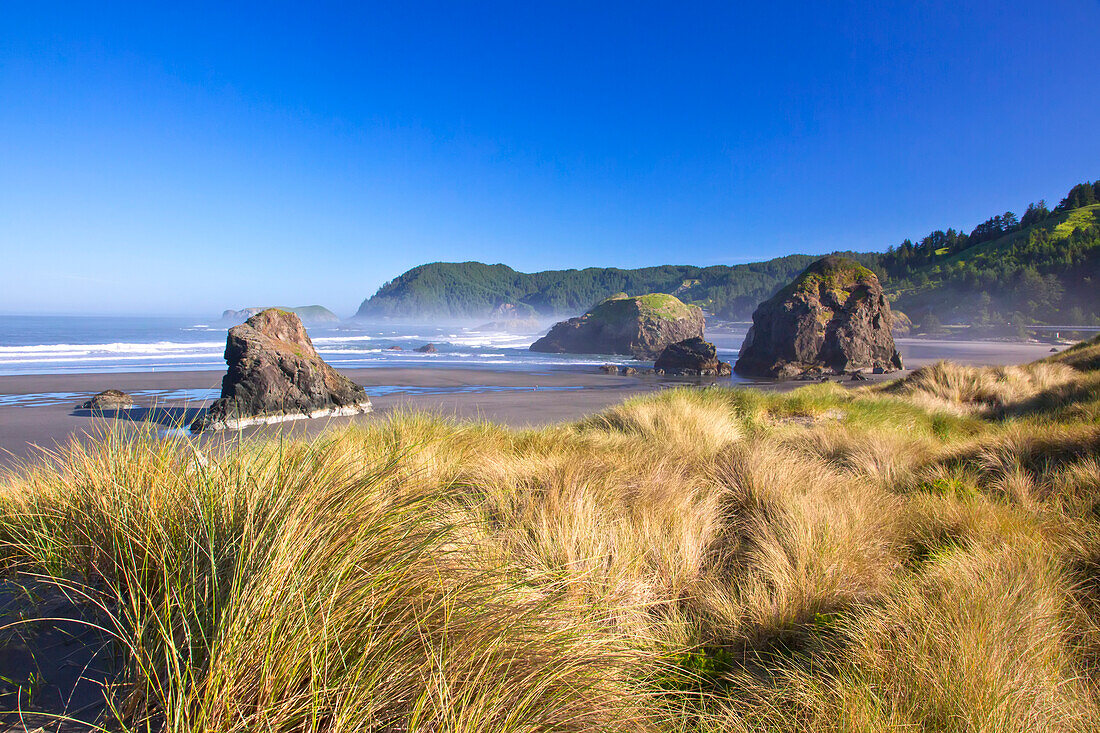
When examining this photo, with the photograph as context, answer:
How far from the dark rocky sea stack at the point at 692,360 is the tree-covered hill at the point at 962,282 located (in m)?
56.0

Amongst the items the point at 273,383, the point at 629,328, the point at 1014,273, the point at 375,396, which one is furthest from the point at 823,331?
the point at 1014,273

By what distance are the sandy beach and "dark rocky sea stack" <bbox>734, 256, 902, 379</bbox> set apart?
510 centimetres

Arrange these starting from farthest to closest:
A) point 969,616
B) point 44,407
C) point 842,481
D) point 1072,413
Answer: point 44,407 < point 1072,413 < point 842,481 < point 969,616

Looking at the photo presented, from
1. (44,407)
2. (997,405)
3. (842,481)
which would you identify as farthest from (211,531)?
(44,407)

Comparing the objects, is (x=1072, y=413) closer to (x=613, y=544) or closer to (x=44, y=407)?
(x=613, y=544)

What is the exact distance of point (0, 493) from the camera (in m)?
3.12

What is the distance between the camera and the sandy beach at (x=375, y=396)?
434 inches

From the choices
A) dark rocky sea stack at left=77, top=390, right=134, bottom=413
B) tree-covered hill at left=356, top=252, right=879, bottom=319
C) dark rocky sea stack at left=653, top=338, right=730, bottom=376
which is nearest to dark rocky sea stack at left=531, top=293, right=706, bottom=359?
dark rocky sea stack at left=653, top=338, right=730, bottom=376

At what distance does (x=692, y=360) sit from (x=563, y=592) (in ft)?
92.1

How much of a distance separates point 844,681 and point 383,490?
2274 millimetres

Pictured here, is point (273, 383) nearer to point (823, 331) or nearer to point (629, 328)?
point (823, 331)

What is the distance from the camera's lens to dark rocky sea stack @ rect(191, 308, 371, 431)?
11672 millimetres

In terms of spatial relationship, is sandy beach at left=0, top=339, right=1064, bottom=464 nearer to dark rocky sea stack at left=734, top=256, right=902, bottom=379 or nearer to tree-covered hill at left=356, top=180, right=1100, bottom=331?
dark rocky sea stack at left=734, top=256, right=902, bottom=379

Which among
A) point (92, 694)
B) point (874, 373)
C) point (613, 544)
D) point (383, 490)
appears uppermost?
point (383, 490)
